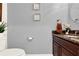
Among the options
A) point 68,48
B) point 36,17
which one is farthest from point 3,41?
point 68,48

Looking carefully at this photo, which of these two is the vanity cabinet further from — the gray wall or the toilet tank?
the toilet tank

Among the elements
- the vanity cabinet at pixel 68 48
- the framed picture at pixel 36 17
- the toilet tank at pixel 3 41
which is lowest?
the toilet tank at pixel 3 41

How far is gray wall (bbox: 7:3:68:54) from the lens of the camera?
11.5 ft

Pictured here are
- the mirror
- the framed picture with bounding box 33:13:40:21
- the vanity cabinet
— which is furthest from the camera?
the framed picture with bounding box 33:13:40:21

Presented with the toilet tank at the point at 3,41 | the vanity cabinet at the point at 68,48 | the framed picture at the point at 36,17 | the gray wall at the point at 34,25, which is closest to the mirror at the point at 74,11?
the gray wall at the point at 34,25

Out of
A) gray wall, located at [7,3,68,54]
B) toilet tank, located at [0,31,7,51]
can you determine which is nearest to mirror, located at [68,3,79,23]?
gray wall, located at [7,3,68,54]

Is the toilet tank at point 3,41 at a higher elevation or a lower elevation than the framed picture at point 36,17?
lower

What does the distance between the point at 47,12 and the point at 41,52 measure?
940mm

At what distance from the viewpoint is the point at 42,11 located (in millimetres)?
3588

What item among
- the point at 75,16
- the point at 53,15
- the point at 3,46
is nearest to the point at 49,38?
the point at 53,15

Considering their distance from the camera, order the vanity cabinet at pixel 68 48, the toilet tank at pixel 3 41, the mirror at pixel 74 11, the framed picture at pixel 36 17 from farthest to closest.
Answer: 1. the framed picture at pixel 36 17
2. the toilet tank at pixel 3 41
3. the mirror at pixel 74 11
4. the vanity cabinet at pixel 68 48

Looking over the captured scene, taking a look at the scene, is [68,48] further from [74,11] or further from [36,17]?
[36,17]

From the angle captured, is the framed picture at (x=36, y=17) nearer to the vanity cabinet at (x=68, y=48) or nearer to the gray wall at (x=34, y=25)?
the gray wall at (x=34, y=25)

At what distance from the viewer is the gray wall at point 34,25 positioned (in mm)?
3518
